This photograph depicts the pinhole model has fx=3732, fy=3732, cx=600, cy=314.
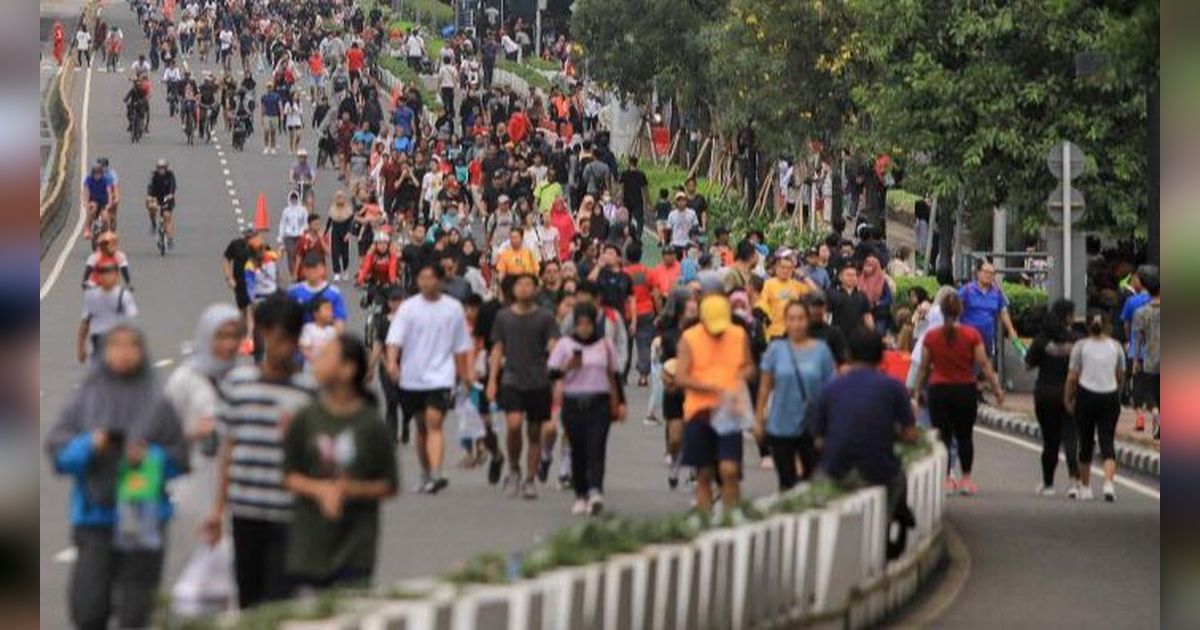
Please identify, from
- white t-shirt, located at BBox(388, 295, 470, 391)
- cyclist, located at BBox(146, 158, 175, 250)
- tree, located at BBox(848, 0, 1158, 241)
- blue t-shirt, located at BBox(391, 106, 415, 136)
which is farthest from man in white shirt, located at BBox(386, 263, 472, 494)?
blue t-shirt, located at BBox(391, 106, 415, 136)

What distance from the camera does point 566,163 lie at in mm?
61469

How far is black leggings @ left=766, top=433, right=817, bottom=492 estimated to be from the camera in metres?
22.5

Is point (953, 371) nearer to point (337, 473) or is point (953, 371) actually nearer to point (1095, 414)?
point (1095, 414)

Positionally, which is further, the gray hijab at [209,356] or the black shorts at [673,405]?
the black shorts at [673,405]

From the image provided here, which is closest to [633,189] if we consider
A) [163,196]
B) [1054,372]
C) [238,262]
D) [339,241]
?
[339,241]

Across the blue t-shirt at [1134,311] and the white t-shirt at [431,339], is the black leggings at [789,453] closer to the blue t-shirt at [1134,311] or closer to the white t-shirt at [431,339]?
the white t-shirt at [431,339]

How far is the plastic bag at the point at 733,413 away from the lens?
22.5 meters

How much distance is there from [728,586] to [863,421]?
266 centimetres

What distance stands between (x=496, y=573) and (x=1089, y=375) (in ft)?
42.4

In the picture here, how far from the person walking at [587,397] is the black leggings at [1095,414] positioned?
382cm

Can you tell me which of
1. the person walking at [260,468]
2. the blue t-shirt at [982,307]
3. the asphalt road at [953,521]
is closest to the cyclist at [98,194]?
the asphalt road at [953,521]

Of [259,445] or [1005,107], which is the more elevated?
[1005,107]

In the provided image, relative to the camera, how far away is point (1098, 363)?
26359 mm

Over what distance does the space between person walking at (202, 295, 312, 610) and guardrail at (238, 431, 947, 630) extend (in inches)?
45.5
